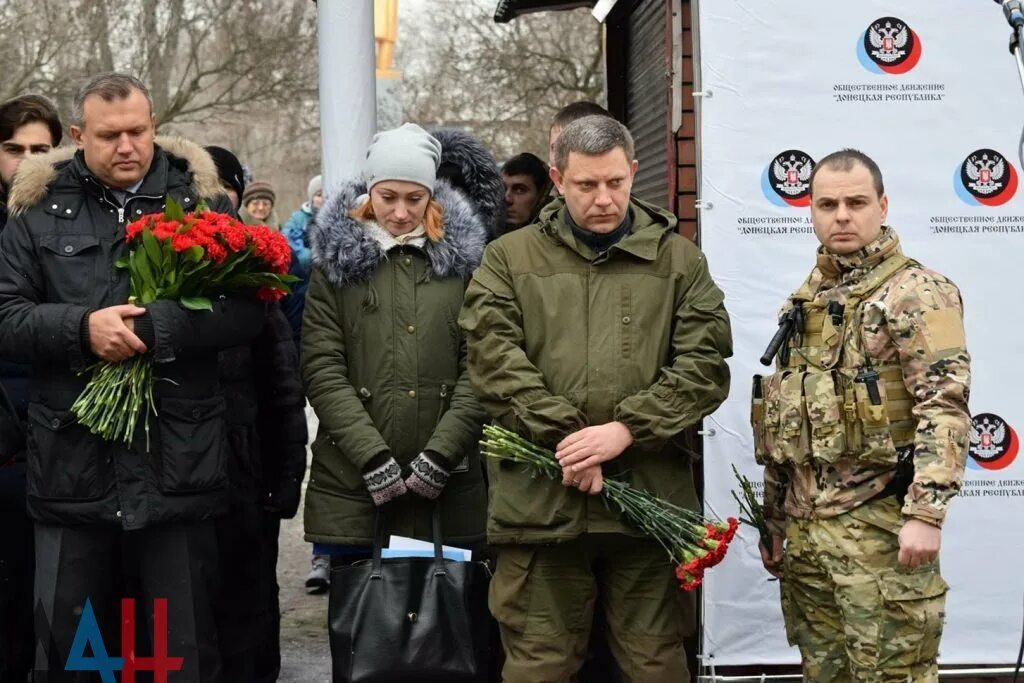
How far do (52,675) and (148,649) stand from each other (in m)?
0.32

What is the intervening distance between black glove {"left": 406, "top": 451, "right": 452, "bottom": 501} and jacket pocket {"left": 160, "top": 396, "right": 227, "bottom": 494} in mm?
630

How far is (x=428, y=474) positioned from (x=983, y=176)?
2.37m

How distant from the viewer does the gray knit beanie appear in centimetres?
454

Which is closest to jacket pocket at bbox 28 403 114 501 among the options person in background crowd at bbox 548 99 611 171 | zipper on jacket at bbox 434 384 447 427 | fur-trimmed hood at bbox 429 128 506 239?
zipper on jacket at bbox 434 384 447 427

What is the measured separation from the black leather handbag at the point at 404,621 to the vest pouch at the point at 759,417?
1.02 meters

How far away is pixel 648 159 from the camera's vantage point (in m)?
6.29

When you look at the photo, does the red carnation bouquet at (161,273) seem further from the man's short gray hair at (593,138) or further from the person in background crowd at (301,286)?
the person in background crowd at (301,286)

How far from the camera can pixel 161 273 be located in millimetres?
4062

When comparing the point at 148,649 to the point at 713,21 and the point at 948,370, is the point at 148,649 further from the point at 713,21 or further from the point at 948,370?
the point at 713,21

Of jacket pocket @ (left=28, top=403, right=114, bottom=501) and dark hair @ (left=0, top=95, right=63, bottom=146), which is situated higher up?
dark hair @ (left=0, top=95, right=63, bottom=146)

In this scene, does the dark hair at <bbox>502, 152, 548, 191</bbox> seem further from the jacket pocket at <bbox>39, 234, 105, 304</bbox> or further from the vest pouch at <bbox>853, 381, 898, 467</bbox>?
the vest pouch at <bbox>853, 381, 898, 467</bbox>

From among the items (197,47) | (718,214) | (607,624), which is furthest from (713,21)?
(197,47)

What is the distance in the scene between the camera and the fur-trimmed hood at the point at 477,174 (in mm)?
5207

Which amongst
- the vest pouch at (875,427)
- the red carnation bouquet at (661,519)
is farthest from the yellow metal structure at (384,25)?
the vest pouch at (875,427)
